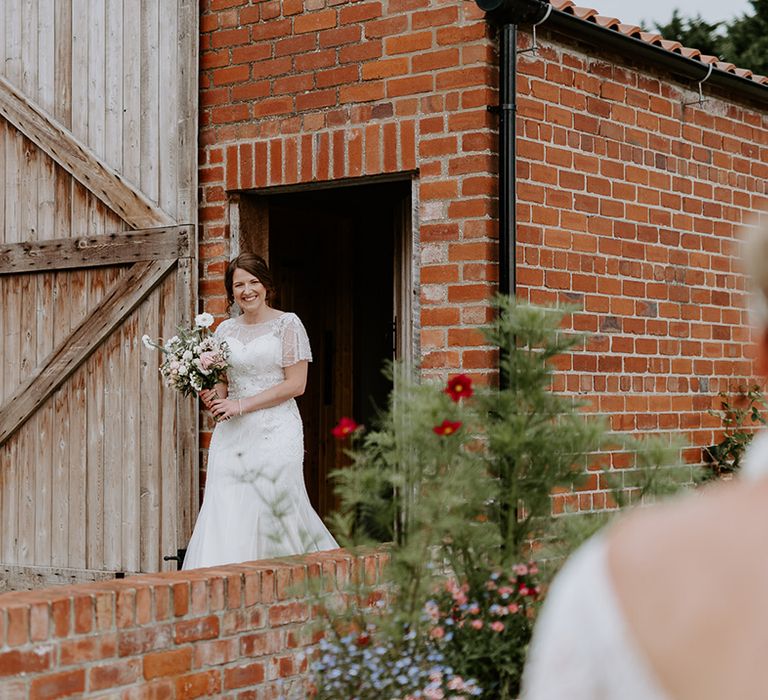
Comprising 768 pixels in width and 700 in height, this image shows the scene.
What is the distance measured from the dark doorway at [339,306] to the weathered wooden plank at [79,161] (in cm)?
190

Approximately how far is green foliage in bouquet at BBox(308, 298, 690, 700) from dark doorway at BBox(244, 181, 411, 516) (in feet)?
16.1

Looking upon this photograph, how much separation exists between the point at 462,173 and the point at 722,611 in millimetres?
4886

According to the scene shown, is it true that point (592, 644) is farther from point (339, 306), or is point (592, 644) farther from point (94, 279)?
point (339, 306)

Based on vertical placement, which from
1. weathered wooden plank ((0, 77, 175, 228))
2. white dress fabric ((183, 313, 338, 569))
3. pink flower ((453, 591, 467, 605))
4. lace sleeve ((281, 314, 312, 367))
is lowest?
pink flower ((453, 591, 467, 605))

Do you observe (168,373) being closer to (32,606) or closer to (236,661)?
(236,661)

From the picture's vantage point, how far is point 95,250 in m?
7.41

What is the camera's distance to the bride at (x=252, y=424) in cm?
652

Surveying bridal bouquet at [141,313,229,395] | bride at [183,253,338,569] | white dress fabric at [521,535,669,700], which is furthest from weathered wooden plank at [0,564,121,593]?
white dress fabric at [521,535,669,700]

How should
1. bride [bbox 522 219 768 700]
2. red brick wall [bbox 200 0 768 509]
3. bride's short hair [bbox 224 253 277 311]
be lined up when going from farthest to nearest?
bride's short hair [bbox 224 253 277 311]
red brick wall [bbox 200 0 768 509]
bride [bbox 522 219 768 700]

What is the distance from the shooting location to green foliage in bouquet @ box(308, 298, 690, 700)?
4000mm

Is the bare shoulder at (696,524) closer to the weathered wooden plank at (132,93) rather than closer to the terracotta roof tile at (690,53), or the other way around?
the terracotta roof tile at (690,53)

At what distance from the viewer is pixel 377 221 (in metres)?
9.45

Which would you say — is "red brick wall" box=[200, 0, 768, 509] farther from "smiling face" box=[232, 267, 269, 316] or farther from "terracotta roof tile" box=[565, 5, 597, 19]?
"smiling face" box=[232, 267, 269, 316]

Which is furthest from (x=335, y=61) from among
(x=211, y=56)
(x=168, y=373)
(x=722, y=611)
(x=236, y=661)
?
(x=722, y=611)
